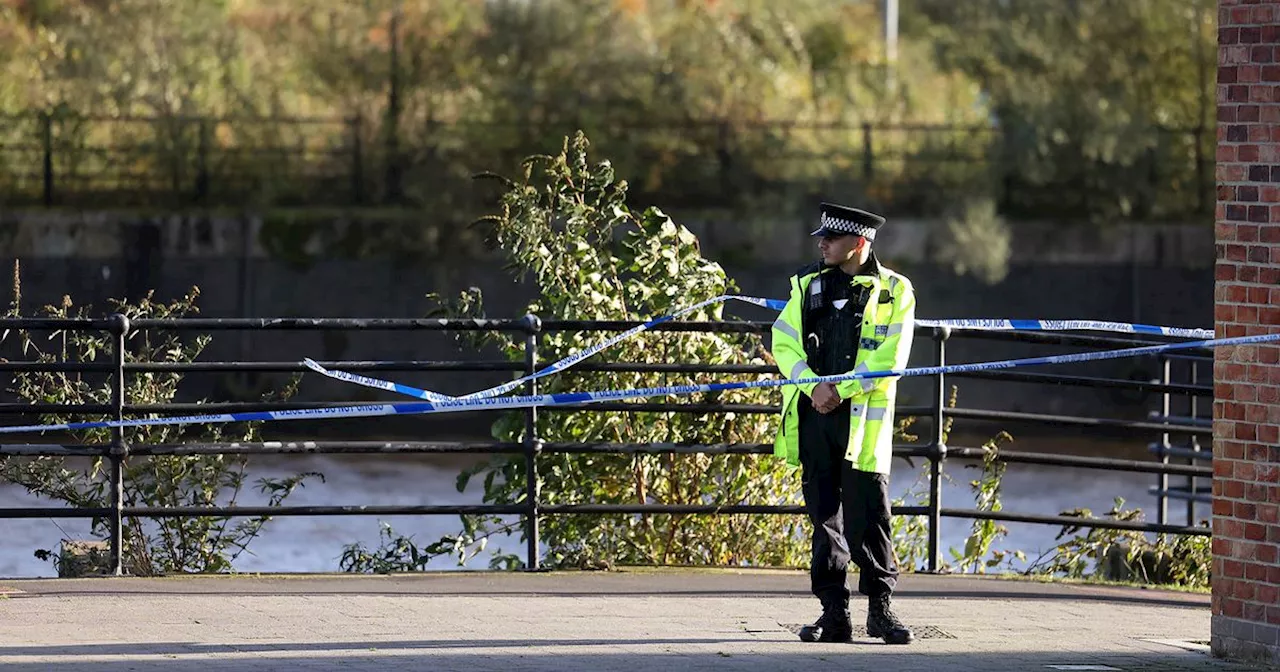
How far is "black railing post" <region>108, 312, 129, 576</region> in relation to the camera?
9.40 metres

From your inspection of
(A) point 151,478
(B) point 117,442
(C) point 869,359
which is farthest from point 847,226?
(A) point 151,478

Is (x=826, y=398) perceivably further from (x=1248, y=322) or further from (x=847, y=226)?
(x=1248, y=322)

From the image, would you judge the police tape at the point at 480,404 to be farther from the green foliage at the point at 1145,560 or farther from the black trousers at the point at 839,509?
the green foliage at the point at 1145,560

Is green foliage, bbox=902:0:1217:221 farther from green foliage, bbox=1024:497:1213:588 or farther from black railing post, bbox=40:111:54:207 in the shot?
green foliage, bbox=1024:497:1213:588

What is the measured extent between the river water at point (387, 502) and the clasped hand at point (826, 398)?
233 inches

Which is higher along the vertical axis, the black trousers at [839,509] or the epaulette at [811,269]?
the epaulette at [811,269]

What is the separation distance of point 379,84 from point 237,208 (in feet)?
8.72

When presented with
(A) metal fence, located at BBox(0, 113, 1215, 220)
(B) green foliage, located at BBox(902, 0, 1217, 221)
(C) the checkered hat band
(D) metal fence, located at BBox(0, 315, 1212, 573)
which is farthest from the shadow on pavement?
(B) green foliage, located at BBox(902, 0, 1217, 221)

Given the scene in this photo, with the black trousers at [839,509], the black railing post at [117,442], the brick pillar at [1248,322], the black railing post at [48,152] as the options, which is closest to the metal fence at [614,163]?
the black railing post at [48,152]

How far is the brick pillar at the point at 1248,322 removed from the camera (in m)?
7.75

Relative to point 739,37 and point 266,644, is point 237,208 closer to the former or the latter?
point 739,37

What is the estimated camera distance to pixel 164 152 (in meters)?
24.8

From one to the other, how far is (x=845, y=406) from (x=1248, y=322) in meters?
1.46

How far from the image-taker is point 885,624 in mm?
8164
